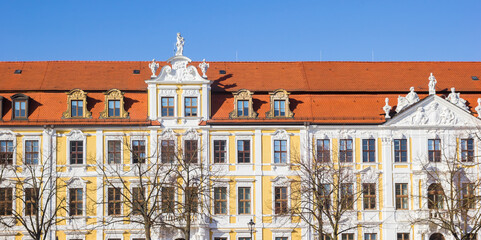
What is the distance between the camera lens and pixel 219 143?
6419 cm

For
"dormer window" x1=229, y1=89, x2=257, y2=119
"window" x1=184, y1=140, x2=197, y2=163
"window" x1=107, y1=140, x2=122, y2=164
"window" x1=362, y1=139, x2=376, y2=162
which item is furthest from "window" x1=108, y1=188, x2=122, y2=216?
"window" x1=362, y1=139, x2=376, y2=162

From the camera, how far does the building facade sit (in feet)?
206

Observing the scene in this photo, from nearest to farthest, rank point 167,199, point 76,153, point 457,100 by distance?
point 167,199
point 76,153
point 457,100

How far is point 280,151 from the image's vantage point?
64250 mm

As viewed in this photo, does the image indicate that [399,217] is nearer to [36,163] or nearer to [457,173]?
[457,173]

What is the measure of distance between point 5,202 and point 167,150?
43.0 feet

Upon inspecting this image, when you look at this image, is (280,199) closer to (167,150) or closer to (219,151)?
(219,151)

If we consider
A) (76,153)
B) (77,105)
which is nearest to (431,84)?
(77,105)

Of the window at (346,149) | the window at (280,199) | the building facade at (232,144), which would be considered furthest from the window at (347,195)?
the window at (280,199)

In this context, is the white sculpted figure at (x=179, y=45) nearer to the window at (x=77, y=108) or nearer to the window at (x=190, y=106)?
the window at (x=190, y=106)

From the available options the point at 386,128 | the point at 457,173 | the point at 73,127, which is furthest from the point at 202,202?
the point at 457,173

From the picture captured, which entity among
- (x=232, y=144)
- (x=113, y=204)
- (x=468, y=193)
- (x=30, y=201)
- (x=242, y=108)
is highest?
(x=242, y=108)

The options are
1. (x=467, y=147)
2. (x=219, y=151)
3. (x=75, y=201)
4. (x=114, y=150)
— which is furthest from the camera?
(x=467, y=147)

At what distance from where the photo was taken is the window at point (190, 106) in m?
64.3
